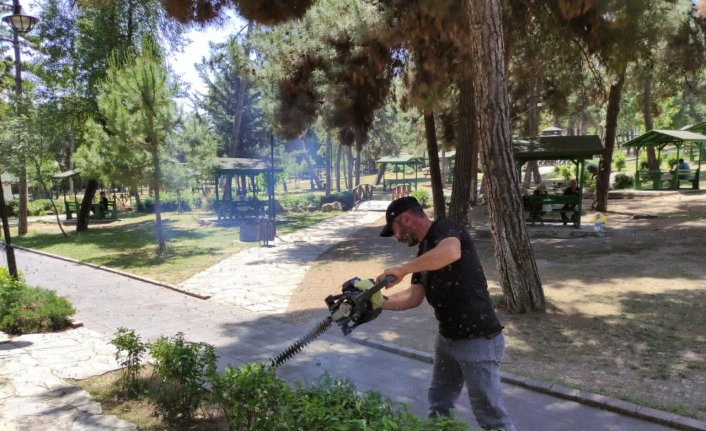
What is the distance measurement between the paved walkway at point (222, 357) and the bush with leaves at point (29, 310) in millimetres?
279

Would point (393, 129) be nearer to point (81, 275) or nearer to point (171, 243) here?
point (171, 243)

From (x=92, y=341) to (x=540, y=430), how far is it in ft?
18.1

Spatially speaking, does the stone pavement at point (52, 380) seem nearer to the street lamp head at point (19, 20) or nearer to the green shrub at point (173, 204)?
the street lamp head at point (19, 20)

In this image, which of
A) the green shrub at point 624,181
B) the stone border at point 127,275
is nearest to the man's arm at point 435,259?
the stone border at point 127,275

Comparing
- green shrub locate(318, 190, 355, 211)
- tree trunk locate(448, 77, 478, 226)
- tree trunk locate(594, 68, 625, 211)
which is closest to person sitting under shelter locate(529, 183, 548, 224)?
tree trunk locate(448, 77, 478, 226)

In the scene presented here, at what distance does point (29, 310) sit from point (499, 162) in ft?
22.4

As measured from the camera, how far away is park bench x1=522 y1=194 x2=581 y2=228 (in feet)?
48.3

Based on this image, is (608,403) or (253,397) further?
(608,403)

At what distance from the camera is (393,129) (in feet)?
188

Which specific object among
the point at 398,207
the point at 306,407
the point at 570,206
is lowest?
the point at 306,407

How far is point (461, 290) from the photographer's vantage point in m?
2.99

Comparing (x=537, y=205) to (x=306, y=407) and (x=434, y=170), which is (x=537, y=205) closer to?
(x=434, y=170)

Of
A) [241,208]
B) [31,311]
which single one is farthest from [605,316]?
[241,208]

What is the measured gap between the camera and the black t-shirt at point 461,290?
2990 millimetres
